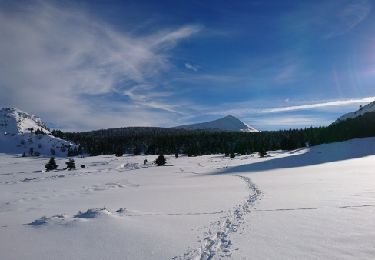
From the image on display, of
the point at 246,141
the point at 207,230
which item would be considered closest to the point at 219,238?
the point at 207,230

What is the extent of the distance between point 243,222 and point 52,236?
6761mm

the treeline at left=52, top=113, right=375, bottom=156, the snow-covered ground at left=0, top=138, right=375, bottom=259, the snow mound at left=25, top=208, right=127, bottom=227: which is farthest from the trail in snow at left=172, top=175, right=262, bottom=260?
the treeline at left=52, top=113, right=375, bottom=156

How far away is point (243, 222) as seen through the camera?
1407cm

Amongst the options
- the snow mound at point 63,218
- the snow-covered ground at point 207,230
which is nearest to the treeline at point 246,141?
the snow-covered ground at point 207,230

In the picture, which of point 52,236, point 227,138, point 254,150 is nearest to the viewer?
point 52,236

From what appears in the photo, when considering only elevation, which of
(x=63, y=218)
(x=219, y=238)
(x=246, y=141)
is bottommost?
(x=219, y=238)

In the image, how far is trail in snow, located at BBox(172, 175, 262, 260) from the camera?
999 centimetres

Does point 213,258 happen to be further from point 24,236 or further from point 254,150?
point 254,150

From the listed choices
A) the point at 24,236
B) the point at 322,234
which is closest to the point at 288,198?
the point at 322,234

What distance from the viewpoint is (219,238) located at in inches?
464

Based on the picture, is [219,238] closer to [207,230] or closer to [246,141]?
[207,230]

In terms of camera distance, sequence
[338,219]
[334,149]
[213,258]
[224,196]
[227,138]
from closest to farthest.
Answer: [213,258]
[338,219]
[224,196]
[334,149]
[227,138]

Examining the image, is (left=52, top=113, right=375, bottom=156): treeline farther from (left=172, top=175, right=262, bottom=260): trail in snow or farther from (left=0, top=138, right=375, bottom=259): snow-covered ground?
(left=172, top=175, right=262, bottom=260): trail in snow

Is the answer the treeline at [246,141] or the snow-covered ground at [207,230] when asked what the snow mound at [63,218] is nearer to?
the snow-covered ground at [207,230]
